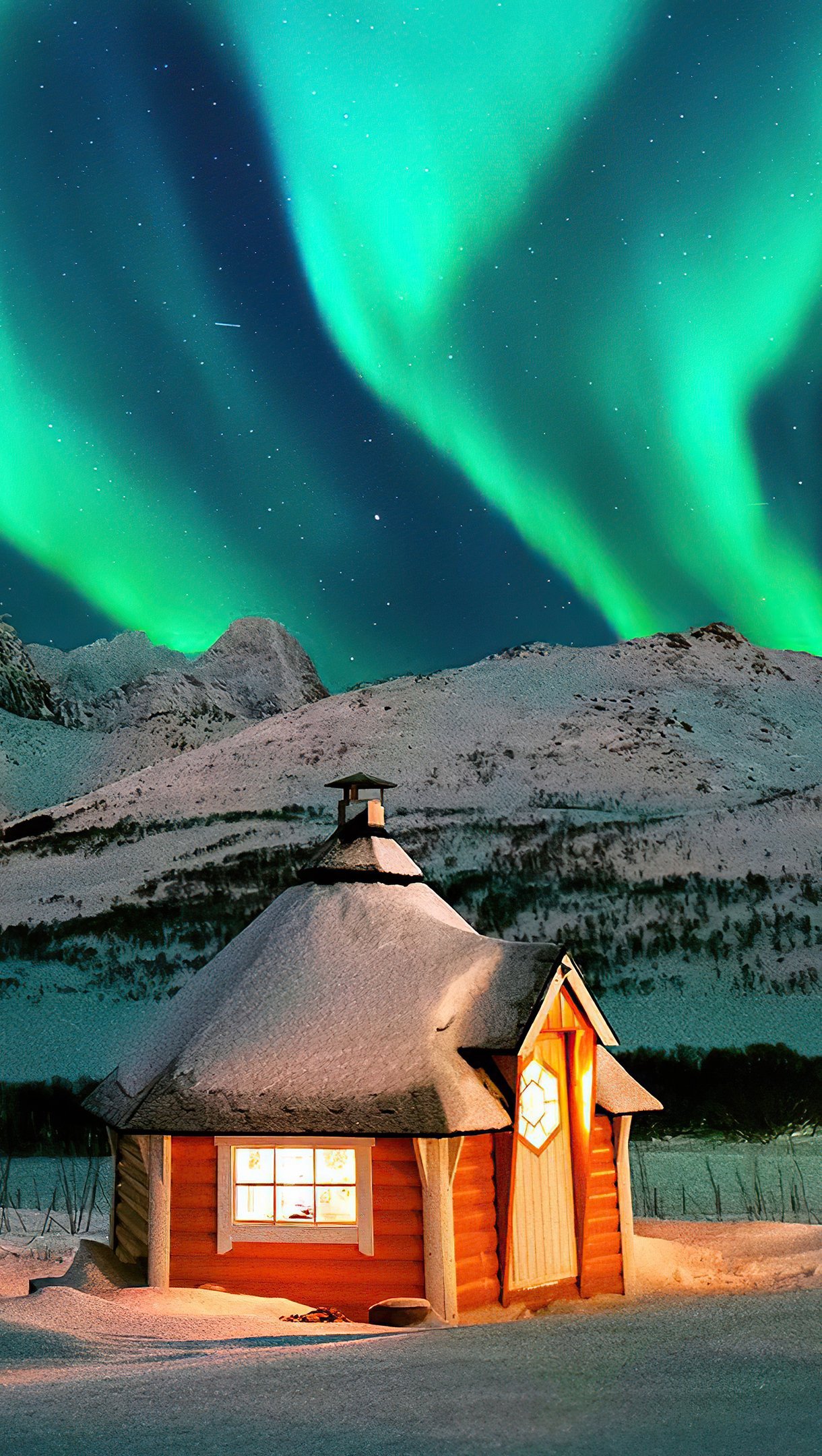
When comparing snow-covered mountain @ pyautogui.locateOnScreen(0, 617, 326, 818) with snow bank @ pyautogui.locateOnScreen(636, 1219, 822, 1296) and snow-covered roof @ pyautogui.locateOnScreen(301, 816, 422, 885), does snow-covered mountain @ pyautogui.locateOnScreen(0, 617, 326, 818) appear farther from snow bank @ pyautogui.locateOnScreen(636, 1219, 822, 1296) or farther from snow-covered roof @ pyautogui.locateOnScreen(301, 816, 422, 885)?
snow-covered roof @ pyautogui.locateOnScreen(301, 816, 422, 885)

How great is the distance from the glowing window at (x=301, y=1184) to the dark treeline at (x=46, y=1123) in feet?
31.2

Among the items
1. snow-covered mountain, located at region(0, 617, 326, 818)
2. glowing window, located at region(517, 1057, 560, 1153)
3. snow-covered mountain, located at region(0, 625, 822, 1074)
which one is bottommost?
glowing window, located at region(517, 1057, 560, 1153)

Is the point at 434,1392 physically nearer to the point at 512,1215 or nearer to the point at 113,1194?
the point at 512,1215

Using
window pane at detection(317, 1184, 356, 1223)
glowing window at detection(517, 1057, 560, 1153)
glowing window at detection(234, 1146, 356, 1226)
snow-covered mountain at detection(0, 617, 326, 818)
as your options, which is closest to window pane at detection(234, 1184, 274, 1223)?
glowing window at detection(234, 1146, 356, 1226)

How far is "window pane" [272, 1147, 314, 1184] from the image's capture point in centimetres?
1009

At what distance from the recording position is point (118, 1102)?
1127 cm

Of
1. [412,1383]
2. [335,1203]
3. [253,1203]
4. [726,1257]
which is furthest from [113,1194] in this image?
[412,1383]

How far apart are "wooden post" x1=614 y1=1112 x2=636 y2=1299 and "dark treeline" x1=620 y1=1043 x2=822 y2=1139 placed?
9.31 m

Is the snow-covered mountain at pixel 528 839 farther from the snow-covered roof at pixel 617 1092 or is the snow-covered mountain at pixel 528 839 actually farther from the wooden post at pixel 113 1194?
the wooden post at pixel 113 1194

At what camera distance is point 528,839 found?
5162 cm

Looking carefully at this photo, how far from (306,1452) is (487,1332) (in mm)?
3001

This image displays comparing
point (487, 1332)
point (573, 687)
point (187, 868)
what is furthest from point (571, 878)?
point (573, 687)

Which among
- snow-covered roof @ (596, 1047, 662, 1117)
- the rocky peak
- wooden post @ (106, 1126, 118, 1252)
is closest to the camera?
snow-covered roof @ (596, 1047, 662, 1117)

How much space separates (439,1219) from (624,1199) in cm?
246
